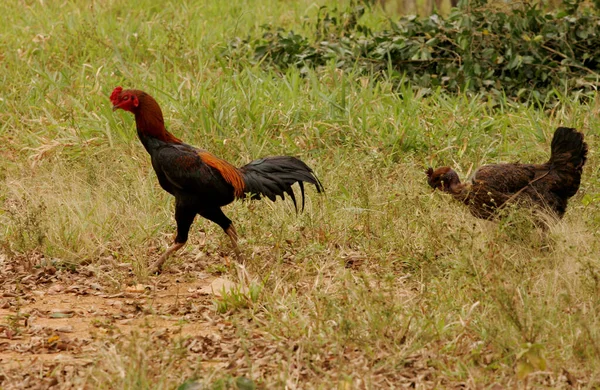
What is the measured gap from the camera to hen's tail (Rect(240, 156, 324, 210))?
6336mm

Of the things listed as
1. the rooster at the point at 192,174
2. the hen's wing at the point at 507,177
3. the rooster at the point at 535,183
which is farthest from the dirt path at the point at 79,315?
the hen's wing at the point at 507,177

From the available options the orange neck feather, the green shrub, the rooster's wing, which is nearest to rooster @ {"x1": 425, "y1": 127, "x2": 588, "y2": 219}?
the rooster's wing

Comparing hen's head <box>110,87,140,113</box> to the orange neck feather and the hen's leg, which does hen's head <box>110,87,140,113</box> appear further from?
the hen's leg

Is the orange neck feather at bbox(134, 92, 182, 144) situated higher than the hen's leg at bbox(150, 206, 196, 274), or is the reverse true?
the orange neck feather at bbox(134, 92, 182, 144)

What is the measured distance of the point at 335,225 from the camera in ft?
22.9

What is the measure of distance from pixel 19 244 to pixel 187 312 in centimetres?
173

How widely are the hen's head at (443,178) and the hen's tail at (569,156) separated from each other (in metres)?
0.77

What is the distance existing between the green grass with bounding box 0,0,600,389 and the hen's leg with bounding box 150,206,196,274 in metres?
0.16

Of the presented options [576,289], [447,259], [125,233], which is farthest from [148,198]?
[576,289]

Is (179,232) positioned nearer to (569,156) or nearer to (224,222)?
(224,222)

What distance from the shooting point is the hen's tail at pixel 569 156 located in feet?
21.2

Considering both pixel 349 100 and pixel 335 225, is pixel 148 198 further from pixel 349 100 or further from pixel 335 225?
pixel 349 100

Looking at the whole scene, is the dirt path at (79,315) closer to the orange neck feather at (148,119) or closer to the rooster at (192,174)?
the rooster at (192,174)

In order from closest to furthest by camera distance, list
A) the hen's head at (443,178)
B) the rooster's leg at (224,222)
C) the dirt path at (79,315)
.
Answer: the dirt path at (79,315) → the rooster's leg at (224,222) → the hen's head at (443,178)
